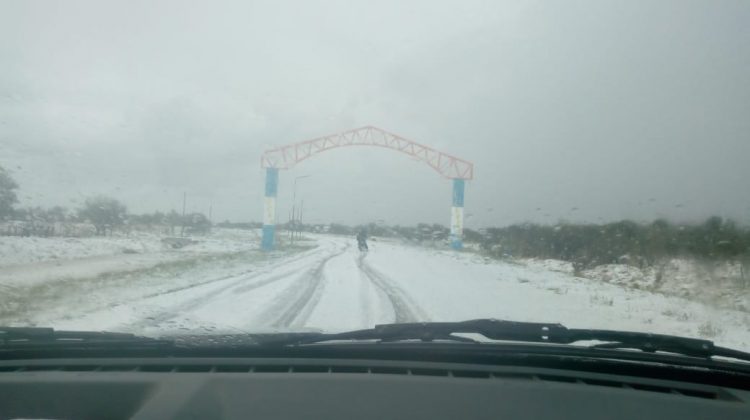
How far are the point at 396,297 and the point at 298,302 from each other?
1.84 meters

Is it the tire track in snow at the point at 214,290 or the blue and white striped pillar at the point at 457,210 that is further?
the blue and white striped pillar at the point at 457,210

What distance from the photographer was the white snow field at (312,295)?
23.1ft

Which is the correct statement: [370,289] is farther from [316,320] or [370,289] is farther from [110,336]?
[110,336]

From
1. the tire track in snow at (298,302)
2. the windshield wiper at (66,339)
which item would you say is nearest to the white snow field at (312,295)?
the tire track in snow at (298,302)

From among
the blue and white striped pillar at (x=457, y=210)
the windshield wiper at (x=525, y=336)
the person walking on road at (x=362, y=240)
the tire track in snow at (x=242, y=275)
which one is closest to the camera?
the windshield wiper at (x=525, y=336)

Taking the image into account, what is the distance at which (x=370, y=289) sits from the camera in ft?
33.8

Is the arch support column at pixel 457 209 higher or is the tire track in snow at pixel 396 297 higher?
the arch support column at pixel 457 209

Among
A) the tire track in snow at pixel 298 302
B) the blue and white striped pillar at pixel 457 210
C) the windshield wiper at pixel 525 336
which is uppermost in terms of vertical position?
the blue and white striped pillar at pixel 457 210

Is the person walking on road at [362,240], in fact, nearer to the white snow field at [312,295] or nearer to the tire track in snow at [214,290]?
the white snow field at [312,295]

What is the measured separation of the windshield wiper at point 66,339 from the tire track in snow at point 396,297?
12.9 ft

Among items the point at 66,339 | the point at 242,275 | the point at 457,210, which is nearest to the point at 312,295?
the point at 457,210

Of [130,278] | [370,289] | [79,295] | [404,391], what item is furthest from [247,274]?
[404,391]

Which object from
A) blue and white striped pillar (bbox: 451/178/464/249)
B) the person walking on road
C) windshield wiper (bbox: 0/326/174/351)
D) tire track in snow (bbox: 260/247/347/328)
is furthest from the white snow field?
blue and white striped pillar (bbox: 451/178/464/249)

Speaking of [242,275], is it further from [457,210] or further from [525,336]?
[525,336]
